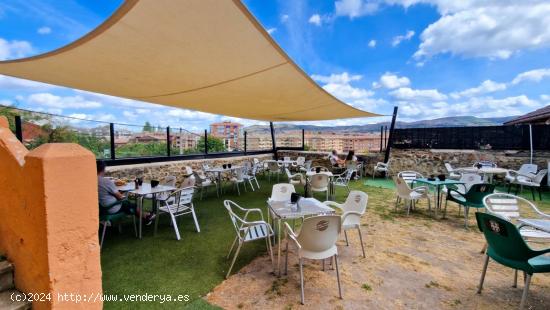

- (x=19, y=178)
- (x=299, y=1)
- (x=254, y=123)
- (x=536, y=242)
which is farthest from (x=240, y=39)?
(x=254, y=123)

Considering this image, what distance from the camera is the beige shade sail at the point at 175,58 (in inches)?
77.6

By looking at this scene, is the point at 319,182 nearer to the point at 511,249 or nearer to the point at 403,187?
the point at 403,187

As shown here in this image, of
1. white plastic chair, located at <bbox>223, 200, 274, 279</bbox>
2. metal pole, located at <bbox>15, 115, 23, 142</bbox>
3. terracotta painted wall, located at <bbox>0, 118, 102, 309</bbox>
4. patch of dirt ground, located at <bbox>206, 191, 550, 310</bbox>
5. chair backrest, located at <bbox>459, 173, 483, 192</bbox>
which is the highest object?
metal pole, located at <bbox>15, 115, 23, 142</bbox>

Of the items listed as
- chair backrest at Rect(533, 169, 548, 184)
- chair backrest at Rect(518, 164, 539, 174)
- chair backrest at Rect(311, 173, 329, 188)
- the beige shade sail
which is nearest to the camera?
the beige shade sail

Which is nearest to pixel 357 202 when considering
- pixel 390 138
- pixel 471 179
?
pixel 471 179

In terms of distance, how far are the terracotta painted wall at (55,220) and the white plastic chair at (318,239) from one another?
161 cm

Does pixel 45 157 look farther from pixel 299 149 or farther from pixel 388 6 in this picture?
pixel 299 149

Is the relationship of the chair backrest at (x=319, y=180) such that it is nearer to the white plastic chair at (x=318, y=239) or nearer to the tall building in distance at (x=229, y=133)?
the white plastic chair at (x=318, y=239)

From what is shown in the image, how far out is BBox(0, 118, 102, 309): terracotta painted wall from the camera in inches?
50.8

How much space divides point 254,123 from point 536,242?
8.83 metres

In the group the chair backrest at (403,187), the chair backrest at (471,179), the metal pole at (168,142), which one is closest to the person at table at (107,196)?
the metal pole at (168,142)

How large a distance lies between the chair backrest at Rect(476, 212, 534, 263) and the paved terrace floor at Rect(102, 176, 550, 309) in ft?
1.73

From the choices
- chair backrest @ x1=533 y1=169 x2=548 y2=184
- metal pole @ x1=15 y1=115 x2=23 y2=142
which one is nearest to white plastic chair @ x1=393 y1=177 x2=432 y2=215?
chair backrest @ x1=533 y1=169 x2=548 y2=184

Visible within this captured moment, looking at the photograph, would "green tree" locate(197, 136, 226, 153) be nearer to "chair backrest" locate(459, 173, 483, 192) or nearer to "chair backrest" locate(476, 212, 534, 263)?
"chair backrest" locate(459, 173, 483, 192)
